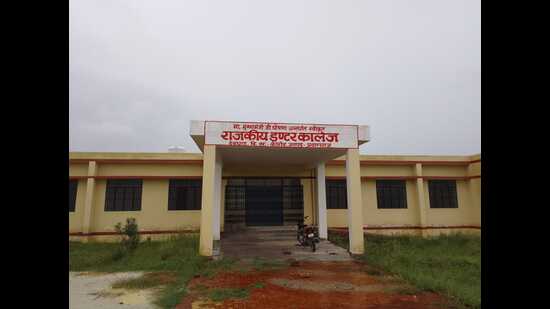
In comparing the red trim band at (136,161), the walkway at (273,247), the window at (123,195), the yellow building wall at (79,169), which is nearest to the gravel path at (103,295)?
the walkway at (273,247)

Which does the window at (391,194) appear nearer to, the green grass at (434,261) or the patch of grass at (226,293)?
the green grass at (434,261)

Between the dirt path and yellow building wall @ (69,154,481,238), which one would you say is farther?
yellow building wall @ (69,154,481,238)

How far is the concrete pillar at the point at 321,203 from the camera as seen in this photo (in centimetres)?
1330

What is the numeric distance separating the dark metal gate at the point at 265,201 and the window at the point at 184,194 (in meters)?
1.59

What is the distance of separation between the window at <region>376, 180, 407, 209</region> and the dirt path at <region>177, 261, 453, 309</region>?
742 centimetres

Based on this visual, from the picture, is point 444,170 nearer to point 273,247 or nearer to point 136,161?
point 273,247

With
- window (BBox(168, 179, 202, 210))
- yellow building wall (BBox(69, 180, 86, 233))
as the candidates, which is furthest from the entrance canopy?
yellow building wall (BBox(69, 180, 86, 233))

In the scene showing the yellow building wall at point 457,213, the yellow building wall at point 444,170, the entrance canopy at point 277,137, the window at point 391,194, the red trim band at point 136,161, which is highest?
the entrance canopy at point 277,137

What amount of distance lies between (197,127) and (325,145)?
448cm

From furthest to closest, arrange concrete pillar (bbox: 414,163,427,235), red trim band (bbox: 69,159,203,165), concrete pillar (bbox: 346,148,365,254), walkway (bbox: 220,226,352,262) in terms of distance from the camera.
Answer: concrete pillar (bbox: 414,163,427,235) < red trim band (bbox: 69,159,203,165) < concrete pillar (bbox: 346,148,365,254) < walkway (bbox: 220,226,352,262)

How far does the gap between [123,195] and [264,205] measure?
6923 millimetres

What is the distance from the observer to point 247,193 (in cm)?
1570

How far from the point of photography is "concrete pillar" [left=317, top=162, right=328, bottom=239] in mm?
13297

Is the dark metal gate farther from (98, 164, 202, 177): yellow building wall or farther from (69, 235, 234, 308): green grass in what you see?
(69, 235, 234, 308): green grass
